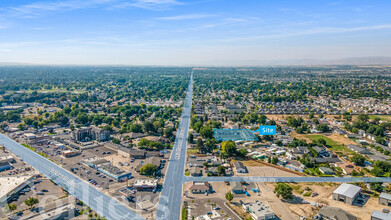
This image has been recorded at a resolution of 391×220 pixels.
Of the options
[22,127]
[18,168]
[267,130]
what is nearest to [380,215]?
[267,130]

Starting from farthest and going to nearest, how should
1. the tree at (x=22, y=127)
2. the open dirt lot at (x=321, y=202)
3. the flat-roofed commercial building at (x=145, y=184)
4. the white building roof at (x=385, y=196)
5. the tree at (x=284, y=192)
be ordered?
the tree at (x=22, y=127) < the flat-roofed commercial building at (x=145, y=184) < the tree at (x=284, y=192) < the white building roof at (x=385, y=196) < the open dirt lot at (x=321, y=202)

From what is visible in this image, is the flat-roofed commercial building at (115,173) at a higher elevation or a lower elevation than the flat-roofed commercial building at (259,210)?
higher

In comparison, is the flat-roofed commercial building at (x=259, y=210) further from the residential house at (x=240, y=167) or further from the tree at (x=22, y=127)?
the tree at (x=22, y=127)

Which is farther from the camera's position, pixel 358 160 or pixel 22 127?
pixel 22 127

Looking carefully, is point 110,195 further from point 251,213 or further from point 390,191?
point 390,191

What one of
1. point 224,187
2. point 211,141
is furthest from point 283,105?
point 224,187

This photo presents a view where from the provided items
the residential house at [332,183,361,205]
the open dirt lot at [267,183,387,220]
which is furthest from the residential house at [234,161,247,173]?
the residential house at [332,183,361,205]

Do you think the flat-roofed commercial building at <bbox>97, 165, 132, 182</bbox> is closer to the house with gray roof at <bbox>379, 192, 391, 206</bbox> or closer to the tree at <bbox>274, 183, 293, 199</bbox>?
the tree at <bbox>274, 183, 293, 199</bbox>

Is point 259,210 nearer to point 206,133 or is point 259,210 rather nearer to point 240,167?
point 240,167

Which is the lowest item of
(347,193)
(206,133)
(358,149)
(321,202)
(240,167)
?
(321,202)

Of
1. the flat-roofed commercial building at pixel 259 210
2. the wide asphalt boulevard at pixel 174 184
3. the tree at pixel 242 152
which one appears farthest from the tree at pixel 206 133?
the flat-roofed commercial building at pixel 259 210

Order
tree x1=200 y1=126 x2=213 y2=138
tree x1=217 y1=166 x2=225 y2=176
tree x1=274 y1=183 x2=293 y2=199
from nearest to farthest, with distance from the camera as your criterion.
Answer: tree x1=274 y1=183 x2=293 y2=199
tree x1=217 y1=166 x2=225 y2=176
tree x1=200 y1=126 x2=213 y2=138
